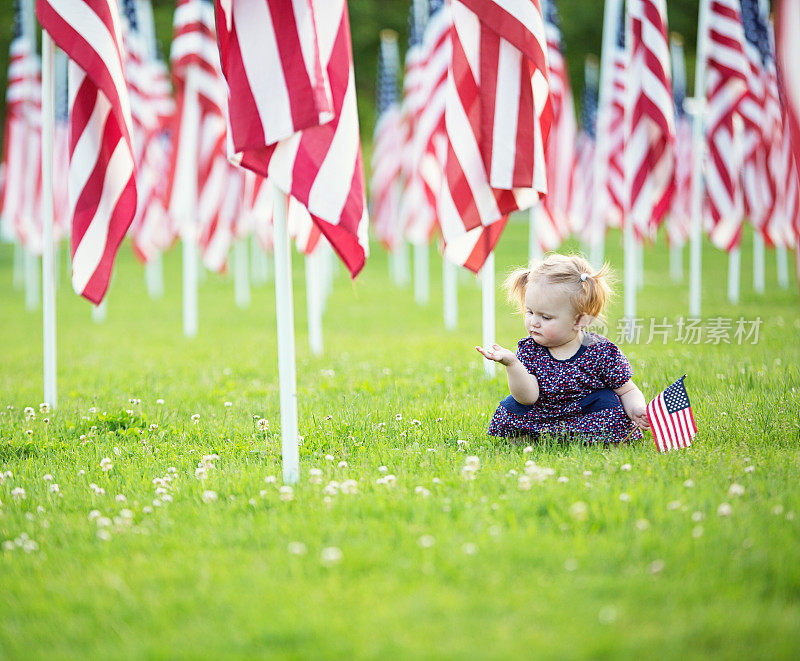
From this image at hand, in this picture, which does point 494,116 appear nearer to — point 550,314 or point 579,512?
point 550,314

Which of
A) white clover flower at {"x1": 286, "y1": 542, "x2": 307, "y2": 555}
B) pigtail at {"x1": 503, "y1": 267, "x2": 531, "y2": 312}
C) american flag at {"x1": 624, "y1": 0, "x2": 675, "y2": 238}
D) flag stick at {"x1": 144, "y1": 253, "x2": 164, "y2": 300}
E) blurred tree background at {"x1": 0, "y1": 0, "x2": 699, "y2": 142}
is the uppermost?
blurred tree background at {"x1": 0, "y1": 0, "x2": 699, "y2": 142}

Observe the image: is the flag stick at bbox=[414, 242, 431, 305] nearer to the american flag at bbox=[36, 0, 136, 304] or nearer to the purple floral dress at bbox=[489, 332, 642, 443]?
the american flag at bbox=[36, 0, 136, 304]

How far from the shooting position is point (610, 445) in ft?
15.3

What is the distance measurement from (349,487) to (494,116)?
2.76 meters

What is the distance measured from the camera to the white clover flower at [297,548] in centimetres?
323

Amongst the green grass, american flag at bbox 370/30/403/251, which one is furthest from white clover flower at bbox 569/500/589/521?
american flag at bbox 370/30/403/251

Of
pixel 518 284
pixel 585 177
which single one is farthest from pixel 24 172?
pixel 585 177

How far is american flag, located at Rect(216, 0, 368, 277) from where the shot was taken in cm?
399

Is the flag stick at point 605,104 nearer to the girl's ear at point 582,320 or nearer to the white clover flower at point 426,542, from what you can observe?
the girl's ear at point 582,320

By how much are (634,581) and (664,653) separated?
0.43 metres

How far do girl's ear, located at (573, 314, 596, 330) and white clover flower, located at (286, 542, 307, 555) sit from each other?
83.0 inches

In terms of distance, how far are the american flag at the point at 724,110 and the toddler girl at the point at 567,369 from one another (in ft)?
23.6

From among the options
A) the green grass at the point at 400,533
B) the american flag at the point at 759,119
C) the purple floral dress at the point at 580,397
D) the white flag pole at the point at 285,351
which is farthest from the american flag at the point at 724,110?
the white flag pole at the point at 285,351

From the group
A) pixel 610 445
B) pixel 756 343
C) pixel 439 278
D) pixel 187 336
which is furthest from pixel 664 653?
pixel 439 278
